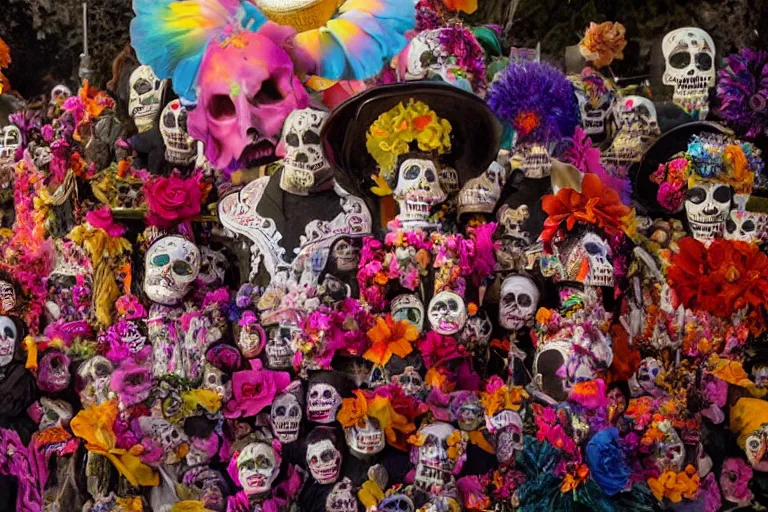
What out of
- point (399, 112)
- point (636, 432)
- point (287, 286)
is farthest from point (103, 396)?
point (636, 432)

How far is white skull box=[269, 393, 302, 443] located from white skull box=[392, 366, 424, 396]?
0.40 meters

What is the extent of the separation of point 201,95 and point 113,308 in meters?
0.99

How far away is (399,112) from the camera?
5.18m

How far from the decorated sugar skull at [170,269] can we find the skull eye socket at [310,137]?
2.04 ft

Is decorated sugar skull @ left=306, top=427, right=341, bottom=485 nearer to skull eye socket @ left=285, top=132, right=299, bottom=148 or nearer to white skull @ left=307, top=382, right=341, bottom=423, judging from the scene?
white skull @ left=307, top=382, right=341, bottom=423

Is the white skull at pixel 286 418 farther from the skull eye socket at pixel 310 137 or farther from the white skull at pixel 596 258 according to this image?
the white skull at pixel 596 258

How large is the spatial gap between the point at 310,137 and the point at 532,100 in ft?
2.87

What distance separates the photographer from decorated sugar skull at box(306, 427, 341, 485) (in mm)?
5145

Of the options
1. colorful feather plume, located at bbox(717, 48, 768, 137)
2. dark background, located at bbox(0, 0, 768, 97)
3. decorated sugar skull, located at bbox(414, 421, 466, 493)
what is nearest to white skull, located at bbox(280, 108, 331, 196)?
decorated sugar skull, located at bbox(414, 421, 466, 493)

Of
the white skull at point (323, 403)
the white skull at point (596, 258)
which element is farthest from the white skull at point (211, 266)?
the white skull at point (596, 258)

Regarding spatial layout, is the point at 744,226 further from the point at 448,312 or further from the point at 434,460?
the point at 434,460

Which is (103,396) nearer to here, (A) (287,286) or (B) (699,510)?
(A) (287,286)

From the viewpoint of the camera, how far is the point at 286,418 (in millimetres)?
5238

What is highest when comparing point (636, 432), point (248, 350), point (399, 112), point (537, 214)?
point (399, 112)
